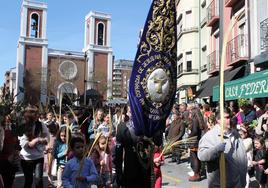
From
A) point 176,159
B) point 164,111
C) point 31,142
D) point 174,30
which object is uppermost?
point 174,30

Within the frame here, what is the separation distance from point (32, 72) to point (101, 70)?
13.1 m

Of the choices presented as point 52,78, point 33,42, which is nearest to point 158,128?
point 52,78

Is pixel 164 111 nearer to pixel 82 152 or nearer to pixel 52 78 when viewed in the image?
pixel 82 152

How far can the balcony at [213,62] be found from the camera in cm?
2143

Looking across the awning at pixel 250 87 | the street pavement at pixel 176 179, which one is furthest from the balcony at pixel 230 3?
the street pavement at pixel 176 179

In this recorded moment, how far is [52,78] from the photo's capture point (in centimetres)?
6844

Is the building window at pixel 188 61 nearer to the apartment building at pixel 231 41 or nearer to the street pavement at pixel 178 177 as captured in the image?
the apartment building at pixel 231 41

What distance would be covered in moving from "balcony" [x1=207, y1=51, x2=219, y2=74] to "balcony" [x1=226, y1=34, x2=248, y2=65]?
1820 mm

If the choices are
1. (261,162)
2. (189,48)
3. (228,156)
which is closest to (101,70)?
(189,48)

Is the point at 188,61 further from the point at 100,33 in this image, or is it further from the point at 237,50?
the point at 100,33

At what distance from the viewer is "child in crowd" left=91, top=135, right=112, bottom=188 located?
24.2 feet

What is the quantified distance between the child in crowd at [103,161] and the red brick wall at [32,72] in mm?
55957

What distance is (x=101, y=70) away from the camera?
7519cm

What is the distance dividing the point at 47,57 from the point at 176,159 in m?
63.1
